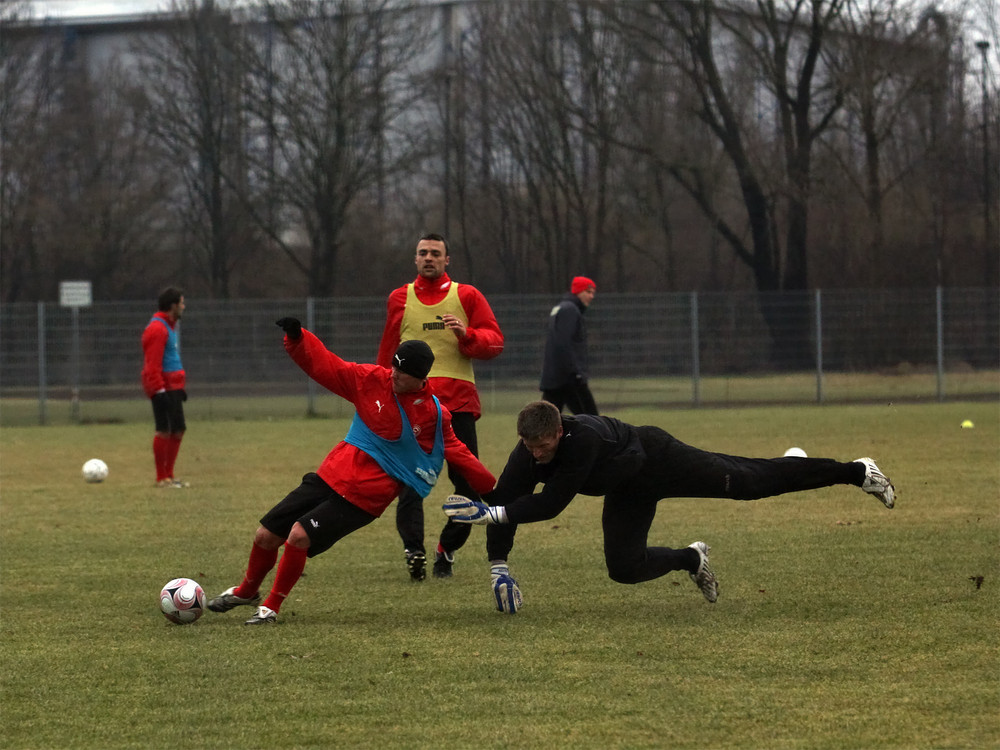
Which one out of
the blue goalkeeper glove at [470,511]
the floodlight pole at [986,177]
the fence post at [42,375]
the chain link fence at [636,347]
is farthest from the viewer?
the floodlight pole at [986,177]

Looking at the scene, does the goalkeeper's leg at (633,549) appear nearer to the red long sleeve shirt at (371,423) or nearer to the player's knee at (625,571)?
the player's knee at (625,571)

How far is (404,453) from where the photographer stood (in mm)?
6547

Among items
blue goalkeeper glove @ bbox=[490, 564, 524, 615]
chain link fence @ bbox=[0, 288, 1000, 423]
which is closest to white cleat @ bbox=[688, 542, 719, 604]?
blue goalkeeper glove @ bbox=[490, 564, 524, 615]

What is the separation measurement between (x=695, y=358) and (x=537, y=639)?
19406 millimetres

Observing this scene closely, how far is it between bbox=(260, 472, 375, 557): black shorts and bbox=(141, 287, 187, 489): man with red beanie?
6.31 metres

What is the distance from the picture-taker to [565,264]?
43125 millimetres

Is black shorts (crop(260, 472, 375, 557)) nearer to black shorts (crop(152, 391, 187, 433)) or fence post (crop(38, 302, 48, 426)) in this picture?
black shorts (crop(152, 391, 187, 433))

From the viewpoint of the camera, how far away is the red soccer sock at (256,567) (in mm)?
6602

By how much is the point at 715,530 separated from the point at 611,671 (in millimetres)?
4297

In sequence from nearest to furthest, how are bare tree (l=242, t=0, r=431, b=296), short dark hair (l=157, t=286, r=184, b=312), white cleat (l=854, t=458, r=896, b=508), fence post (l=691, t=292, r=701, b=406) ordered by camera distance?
white cleat (l=854, t=458, r=896, b=508) < short dark hair (l=157, t=286, r=184, b=312) < fence post (l=691, t=292, r=701, b=406) < bare tree (l=242, t=0, r=431, b=296)

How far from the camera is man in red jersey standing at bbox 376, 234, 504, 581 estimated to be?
25.9 feet

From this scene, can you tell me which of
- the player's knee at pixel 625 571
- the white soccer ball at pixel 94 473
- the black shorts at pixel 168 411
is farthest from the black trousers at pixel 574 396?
the player's knee at pixel 625 571

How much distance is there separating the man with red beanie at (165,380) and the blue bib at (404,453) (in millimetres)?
6454

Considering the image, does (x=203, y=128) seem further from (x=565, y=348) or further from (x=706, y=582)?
(x=706, y=582)
